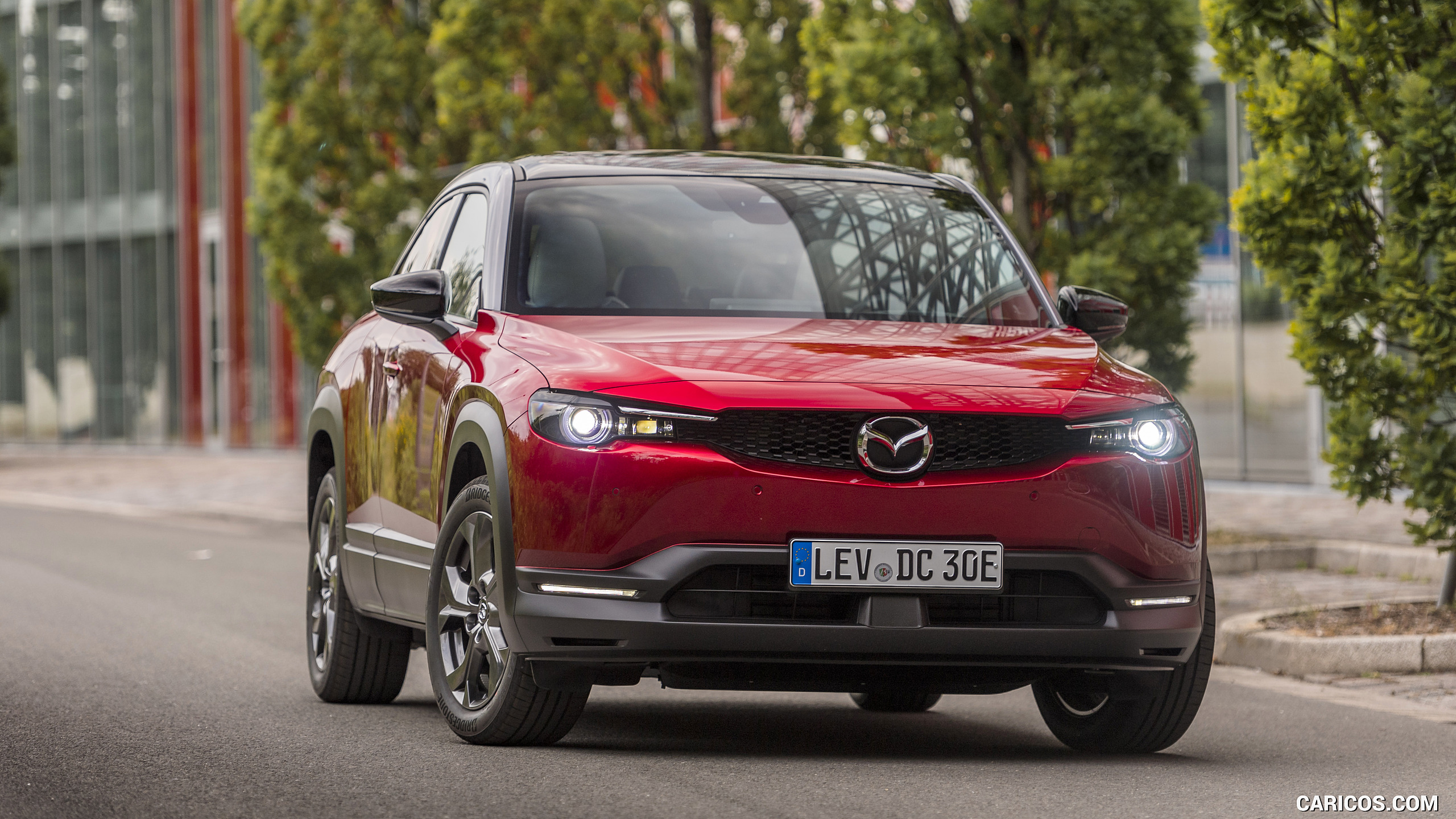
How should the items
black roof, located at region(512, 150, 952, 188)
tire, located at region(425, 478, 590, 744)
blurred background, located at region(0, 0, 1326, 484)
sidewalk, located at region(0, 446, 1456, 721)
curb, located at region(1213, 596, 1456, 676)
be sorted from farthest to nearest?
blurred background, located at region(0, 0, 1326, 484)
curb, located at region(1213, 596, 1456, 676)
sidewalk, located at region(0, 446, 1456, 721)
black roof, located at region(512, 150, 952, 188)
tire, located at region(425, 478, 590, 744)

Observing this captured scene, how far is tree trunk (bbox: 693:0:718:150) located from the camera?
63.5ft

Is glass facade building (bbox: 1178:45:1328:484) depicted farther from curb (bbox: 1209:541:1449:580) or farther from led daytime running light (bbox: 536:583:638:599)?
led daytime running light (bbox: 536:583:638:599)

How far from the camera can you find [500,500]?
18.1ft

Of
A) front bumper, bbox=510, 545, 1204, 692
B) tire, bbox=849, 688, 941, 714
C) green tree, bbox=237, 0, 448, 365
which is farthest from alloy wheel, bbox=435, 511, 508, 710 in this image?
green tree, bbox=237, 0, 448, 365

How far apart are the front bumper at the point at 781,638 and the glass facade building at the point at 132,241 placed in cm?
3332

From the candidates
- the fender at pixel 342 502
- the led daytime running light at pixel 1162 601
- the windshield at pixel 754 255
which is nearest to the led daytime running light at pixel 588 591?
the windshield at pixel 754 255

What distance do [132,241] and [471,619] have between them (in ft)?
129

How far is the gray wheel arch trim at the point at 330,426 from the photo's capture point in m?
7.51

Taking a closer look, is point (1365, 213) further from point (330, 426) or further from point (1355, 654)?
point (330, 426)

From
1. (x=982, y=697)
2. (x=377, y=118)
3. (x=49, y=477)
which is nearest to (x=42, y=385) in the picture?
(x=49, y=477)

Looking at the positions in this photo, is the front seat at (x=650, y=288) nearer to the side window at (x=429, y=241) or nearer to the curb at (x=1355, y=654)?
the side window at (x=429, y=241)

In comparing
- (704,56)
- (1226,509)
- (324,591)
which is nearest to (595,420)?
(324,591)

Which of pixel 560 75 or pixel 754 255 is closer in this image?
pixel 754 255
